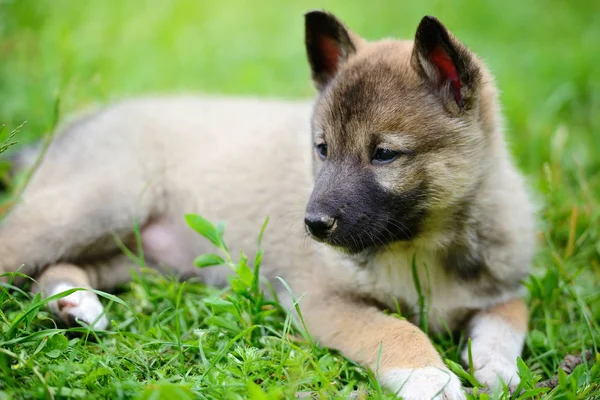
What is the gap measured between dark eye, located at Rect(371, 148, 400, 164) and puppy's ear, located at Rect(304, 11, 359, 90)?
29.4 inches

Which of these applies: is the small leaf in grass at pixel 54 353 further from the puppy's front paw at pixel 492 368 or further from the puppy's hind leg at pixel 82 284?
the puppy's front paw at pixel 492 368

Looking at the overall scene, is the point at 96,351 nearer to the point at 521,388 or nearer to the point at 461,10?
the point at 521,388

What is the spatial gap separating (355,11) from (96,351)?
698cm

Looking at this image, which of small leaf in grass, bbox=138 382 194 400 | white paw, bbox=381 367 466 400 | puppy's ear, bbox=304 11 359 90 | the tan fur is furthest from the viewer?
puppy's ear, bbox=304 11 359 90

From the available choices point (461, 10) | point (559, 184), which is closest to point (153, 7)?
point (461, 10)

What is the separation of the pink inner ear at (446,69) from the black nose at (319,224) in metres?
0.87

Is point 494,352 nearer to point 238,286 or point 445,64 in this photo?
point 238,286

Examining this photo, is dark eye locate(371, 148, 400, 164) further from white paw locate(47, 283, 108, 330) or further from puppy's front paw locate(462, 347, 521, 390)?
white paw locate(47, 283, 108, 330)

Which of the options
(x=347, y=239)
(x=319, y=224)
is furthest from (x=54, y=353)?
(x=347, y=239)

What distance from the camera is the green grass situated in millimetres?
2684

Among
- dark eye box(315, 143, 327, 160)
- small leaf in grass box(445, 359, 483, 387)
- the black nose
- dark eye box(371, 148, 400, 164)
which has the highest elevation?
dark eye box(371, 148, 400, 164)

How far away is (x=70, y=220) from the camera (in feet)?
12.0

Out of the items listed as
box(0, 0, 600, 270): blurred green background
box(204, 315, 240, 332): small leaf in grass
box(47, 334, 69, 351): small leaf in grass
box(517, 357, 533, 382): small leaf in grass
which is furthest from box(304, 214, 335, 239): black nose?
box(0, 0, 600, 270): blurred green background

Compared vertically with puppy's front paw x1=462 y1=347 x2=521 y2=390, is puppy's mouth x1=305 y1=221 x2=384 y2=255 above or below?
above
